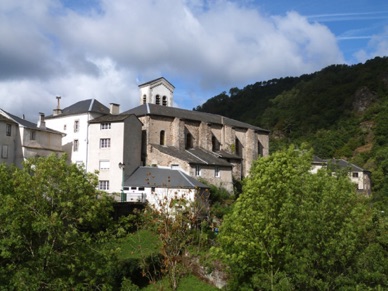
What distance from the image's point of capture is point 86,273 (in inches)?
732

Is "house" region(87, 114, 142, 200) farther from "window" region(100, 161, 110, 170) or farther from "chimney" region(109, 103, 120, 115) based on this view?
"chimney" region(109, 103, 120, 115)

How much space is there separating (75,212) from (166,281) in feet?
39.7

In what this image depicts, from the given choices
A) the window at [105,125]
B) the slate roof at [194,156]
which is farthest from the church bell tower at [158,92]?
the window at [105,125]

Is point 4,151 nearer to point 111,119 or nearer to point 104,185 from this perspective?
point 104,185

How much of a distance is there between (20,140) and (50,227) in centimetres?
2726

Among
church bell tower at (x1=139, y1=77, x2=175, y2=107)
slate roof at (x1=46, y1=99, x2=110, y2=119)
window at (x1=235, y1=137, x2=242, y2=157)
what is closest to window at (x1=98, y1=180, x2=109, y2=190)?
slate roof at (x1=46, y1=99, x2=110, y2=119)

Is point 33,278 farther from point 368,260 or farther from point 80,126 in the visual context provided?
point 80,126

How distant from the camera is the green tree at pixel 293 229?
18406 millimetres

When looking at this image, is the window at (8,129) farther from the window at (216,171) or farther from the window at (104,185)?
the window at (216,171)

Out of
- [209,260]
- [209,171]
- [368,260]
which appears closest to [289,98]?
[209,171]

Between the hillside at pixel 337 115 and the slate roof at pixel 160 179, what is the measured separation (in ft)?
140

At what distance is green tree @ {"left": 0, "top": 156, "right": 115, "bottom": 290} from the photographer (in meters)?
18.0

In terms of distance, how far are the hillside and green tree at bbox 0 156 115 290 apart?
6080 cm

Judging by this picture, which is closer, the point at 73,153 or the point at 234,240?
the point at 234,240
